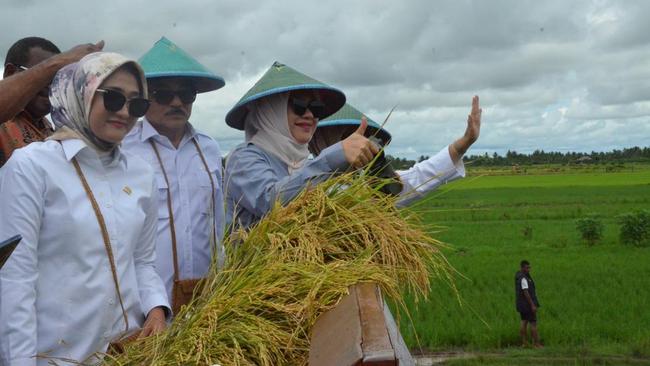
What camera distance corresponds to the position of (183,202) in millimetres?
2637

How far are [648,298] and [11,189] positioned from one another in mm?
12209

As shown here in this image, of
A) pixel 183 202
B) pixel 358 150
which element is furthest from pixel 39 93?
pixel 358 150

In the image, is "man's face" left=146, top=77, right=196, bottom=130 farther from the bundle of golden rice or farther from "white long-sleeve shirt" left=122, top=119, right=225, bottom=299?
the bundle of golden rice

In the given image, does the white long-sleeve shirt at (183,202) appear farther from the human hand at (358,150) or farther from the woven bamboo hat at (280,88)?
the human hand at (358,150)

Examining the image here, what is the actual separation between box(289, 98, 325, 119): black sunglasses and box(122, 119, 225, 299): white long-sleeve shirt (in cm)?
40

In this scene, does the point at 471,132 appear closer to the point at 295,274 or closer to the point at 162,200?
the point at 162,200

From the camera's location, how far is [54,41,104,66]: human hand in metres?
2.00

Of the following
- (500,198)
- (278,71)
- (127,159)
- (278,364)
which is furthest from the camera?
(500,198)

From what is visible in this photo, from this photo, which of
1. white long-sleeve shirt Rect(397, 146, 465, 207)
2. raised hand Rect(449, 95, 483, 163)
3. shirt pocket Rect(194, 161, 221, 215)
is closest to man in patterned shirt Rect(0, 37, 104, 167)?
shirt pocket Rect(194, 161, 221, 215)

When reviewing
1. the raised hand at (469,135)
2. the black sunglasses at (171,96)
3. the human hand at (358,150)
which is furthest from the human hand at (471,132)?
the black sunglasses at (171,96)

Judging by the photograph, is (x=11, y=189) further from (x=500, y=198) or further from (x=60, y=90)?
(x=500, y=198)

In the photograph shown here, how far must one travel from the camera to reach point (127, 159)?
2035mm

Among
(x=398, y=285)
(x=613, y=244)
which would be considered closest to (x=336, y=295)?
(x=398, y=285)

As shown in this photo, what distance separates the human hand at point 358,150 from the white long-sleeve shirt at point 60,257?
0.63 meters
